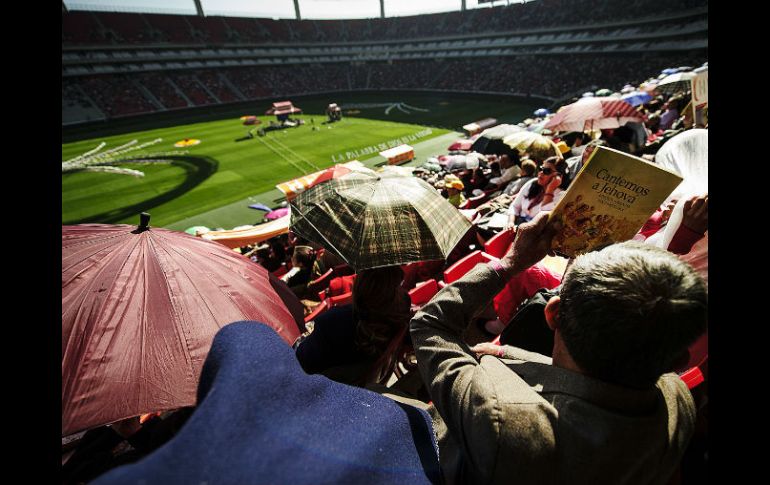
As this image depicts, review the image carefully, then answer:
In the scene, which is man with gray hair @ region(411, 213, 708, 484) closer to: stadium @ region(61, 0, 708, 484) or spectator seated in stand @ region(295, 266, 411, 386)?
stadium @ region(61, 0, 708, 484)

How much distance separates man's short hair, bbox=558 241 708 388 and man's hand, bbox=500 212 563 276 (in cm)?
51

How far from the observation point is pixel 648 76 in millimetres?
30172

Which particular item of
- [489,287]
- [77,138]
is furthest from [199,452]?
[77,138]

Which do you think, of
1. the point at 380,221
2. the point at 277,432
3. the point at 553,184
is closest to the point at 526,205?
the point at 553,184

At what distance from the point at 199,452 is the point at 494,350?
138 centimetres

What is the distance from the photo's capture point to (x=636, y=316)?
101cm

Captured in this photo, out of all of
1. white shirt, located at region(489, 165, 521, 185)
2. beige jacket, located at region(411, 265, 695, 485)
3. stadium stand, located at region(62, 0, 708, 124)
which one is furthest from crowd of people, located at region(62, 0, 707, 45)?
beige jacket, located at region(411, 265, 695, 485)

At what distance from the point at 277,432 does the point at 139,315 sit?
71.4 inches

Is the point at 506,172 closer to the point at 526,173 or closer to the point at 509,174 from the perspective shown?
the point at 509,174

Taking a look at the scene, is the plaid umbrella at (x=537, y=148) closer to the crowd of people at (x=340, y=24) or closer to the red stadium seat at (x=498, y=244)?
the red stadium seat at (x=498, y=244)

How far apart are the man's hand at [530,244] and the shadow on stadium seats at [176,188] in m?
17.4

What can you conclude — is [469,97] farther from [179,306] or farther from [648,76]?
[179,306]

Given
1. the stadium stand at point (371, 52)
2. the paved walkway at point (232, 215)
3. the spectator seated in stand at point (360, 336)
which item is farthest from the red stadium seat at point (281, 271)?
the stadium stand at point (371, 52)

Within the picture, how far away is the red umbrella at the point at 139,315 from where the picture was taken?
6.00ft
